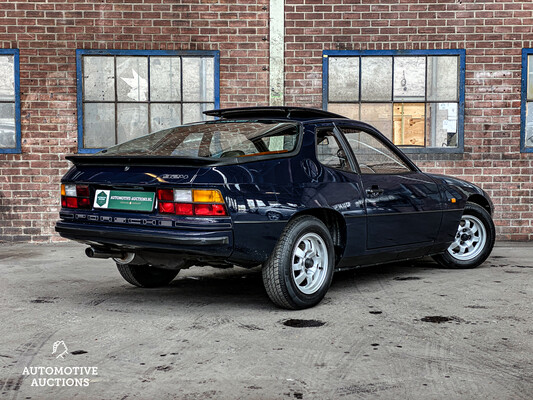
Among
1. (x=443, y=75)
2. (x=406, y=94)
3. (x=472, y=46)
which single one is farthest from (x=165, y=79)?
(x=472, y=46)

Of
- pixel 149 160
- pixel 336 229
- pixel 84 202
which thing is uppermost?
pixel 149 160

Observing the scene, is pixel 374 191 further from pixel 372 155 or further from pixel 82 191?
pixel 82 191

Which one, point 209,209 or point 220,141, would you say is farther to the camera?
point 220,141

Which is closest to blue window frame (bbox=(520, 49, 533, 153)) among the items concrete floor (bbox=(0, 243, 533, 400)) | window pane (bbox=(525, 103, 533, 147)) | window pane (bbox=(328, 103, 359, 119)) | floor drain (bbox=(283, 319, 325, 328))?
window pane (bbox=(525, 103, 533, 147))

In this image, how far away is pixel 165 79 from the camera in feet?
32.1

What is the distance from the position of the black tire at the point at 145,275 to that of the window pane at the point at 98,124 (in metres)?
4.27

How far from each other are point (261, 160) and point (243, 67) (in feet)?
17.3

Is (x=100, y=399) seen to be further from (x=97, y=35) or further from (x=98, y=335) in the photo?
(x=97, y=35)

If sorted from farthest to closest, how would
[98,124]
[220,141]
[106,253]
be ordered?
[98,124] → [220,141] → [106,253]

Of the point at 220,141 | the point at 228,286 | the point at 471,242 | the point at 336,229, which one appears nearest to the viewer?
the point at 220,141

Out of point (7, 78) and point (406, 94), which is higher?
point (7, 78)

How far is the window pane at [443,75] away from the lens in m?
9.80

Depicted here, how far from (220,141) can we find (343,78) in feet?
16.6

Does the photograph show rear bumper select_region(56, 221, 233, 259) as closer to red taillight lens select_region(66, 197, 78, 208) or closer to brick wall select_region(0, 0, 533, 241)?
red taillight lens select_region(66, 197, 78, 208)
